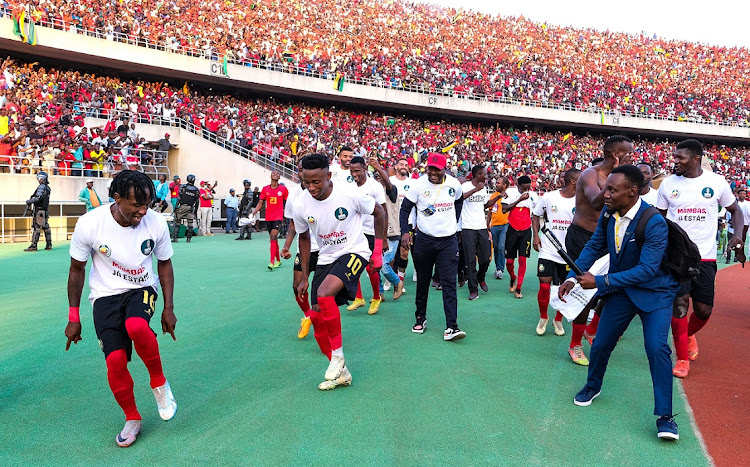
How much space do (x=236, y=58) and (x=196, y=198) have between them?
1720 cm

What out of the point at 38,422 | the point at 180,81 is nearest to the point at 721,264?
the point at 38,422

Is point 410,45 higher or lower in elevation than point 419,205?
higher

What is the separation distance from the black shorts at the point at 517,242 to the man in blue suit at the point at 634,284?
5148mm

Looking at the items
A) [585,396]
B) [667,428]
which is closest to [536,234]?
[585,396]

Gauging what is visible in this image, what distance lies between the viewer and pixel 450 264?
6090mm

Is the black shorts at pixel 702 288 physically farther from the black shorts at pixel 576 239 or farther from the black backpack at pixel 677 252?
the black backpack at pixel 677 252

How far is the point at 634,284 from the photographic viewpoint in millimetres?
3658

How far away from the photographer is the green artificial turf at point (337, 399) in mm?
3352

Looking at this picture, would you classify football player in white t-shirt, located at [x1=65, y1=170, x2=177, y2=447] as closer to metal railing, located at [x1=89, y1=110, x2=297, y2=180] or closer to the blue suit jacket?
the blue suit jacket

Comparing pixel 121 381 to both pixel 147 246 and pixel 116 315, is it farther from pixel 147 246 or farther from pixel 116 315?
pixel 147 246

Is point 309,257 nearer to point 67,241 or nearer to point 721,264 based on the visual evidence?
point 67,241

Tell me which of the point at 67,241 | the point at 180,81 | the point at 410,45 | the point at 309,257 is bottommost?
the point at 67,241

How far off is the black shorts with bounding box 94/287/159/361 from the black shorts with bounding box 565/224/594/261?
3.97 m

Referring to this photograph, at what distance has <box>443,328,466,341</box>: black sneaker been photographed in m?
5.77
